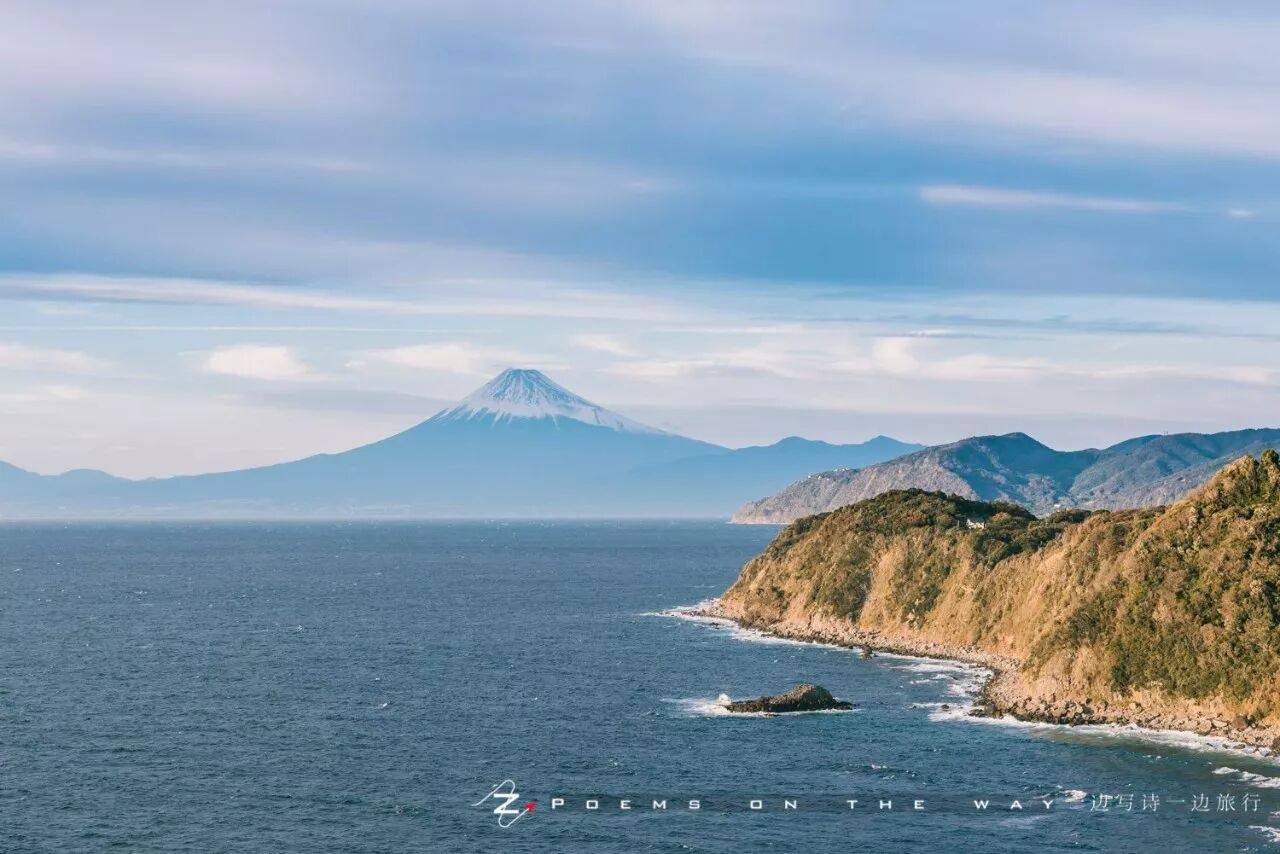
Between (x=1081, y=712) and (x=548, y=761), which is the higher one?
(x=1081, y=712)

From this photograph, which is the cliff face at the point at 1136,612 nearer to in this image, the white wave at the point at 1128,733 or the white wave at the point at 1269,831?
the white wave at the point at 1128,733

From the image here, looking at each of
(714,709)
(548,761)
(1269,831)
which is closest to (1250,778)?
(1269,831)

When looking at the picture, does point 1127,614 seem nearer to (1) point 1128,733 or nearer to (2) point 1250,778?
(1) point 1128,733

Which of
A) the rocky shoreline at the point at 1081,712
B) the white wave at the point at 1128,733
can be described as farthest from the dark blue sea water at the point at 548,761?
the rocky shoreline at the point at 1081,712

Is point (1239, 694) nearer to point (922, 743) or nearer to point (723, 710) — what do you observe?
point (922, 743)

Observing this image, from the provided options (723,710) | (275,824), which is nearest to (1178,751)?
(723,710)

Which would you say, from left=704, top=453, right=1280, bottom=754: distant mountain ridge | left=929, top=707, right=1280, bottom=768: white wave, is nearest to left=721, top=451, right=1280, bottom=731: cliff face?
left=704, top=453, right=1280, bottom=754: distant mountain ridge
